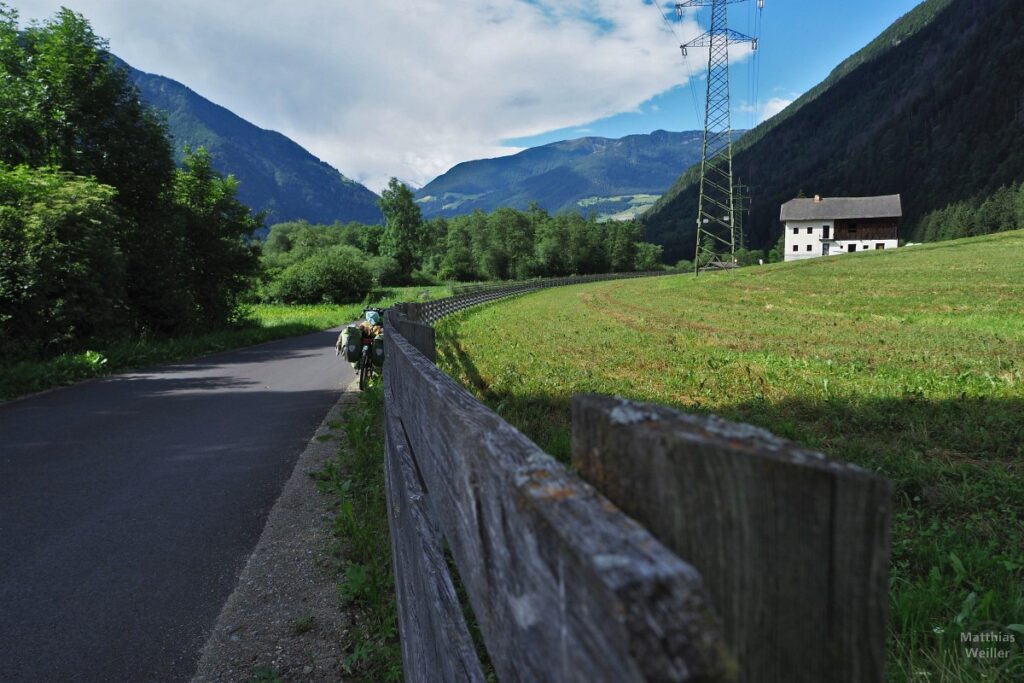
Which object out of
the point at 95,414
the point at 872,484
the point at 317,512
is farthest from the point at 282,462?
the point at 872,484

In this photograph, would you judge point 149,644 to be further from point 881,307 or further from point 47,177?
point 881,307

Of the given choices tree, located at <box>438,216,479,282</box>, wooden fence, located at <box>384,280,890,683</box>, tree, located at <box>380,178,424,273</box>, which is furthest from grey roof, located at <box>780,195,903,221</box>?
wooden fence, located at <box>384,280,890,683</box>

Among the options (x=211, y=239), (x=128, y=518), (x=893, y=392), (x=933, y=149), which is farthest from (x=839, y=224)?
(x=128, y=518)

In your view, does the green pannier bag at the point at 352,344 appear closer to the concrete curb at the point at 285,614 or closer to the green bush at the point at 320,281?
the concrete curb at the point at 285,614

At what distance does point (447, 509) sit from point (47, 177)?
63.2ft

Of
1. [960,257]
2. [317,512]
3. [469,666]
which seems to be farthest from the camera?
[960,257]

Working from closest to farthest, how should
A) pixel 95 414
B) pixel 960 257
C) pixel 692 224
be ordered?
pixel 95 414 < pixel 960 257 < pixel 692 224

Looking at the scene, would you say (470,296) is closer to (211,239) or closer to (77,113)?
(211,239)

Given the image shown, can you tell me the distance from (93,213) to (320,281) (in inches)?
1389

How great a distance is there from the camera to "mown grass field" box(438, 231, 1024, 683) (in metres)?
2.71

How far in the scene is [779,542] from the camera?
527 millimetres

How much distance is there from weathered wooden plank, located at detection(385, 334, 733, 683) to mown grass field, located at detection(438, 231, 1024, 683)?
2.18 m

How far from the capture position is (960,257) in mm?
32062

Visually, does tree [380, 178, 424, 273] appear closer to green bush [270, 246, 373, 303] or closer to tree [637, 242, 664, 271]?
green bush [270, 246, 373, 303]
